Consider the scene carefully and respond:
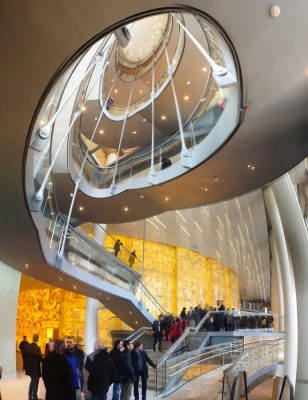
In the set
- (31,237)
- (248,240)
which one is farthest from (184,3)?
(248,240)

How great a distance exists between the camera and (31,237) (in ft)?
26.8

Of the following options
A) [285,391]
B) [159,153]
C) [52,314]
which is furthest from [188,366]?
[52,314]

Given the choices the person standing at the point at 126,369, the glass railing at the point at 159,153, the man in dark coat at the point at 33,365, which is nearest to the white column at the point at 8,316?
the glass railing at the point at 159,153

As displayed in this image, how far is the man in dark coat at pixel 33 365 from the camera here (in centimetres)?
613

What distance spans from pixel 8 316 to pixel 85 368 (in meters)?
6.65

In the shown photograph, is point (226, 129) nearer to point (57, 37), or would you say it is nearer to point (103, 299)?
point (57, 37)

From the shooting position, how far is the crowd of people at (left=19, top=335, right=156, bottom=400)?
375cm

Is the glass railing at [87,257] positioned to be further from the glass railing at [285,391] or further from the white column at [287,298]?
the glass railing at [285,391]

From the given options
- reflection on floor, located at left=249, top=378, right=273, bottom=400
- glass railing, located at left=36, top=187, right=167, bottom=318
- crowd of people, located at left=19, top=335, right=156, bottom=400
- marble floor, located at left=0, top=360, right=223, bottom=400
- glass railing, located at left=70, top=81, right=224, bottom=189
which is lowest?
reflection on floor, located at left=249, top=378, right=273, bottom=400

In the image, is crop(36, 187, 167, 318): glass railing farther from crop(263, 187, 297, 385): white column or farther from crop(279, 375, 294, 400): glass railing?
crop(279, 375, 294, 400): glass railing

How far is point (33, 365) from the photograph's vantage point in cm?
624

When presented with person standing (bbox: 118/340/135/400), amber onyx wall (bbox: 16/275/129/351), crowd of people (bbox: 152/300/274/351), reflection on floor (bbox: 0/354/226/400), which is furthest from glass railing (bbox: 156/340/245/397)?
amber onyx wall (bbox: 16/275/129/351)

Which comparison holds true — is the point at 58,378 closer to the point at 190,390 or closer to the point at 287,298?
the point at 190,390

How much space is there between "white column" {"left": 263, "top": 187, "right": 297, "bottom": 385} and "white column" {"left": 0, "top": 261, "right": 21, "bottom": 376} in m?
6.98
